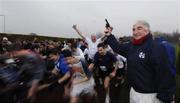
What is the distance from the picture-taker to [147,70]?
5820 millimetres

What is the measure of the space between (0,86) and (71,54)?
1581 millimetres

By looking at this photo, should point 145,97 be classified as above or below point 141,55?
below

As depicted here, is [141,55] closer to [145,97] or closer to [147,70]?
[147,70]

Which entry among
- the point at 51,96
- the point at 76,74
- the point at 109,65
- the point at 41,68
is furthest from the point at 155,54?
the point at 51,96

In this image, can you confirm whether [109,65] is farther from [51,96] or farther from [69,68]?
[51,96]

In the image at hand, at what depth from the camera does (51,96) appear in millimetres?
12453

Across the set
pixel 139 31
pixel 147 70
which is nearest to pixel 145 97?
pixel 147 70

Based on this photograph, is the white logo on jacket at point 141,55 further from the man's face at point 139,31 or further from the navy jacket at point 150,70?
the man's face at point 139,31

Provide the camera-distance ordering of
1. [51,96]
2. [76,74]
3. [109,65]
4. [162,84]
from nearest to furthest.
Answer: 1. [162,84]
2. [76,74]
3. [109,65]
4. [51,96]

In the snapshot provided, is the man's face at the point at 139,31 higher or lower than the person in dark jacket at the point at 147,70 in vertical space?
higher

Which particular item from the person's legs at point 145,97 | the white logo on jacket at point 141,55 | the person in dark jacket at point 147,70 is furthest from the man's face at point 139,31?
the person's legs at point 145,97

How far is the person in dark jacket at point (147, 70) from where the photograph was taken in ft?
18.4

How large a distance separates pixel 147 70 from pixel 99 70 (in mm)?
4729

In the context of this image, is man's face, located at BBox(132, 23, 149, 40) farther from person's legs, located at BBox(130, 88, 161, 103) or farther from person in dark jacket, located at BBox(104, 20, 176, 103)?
person's legs, located at BBox(130, 88, 161, 103)
